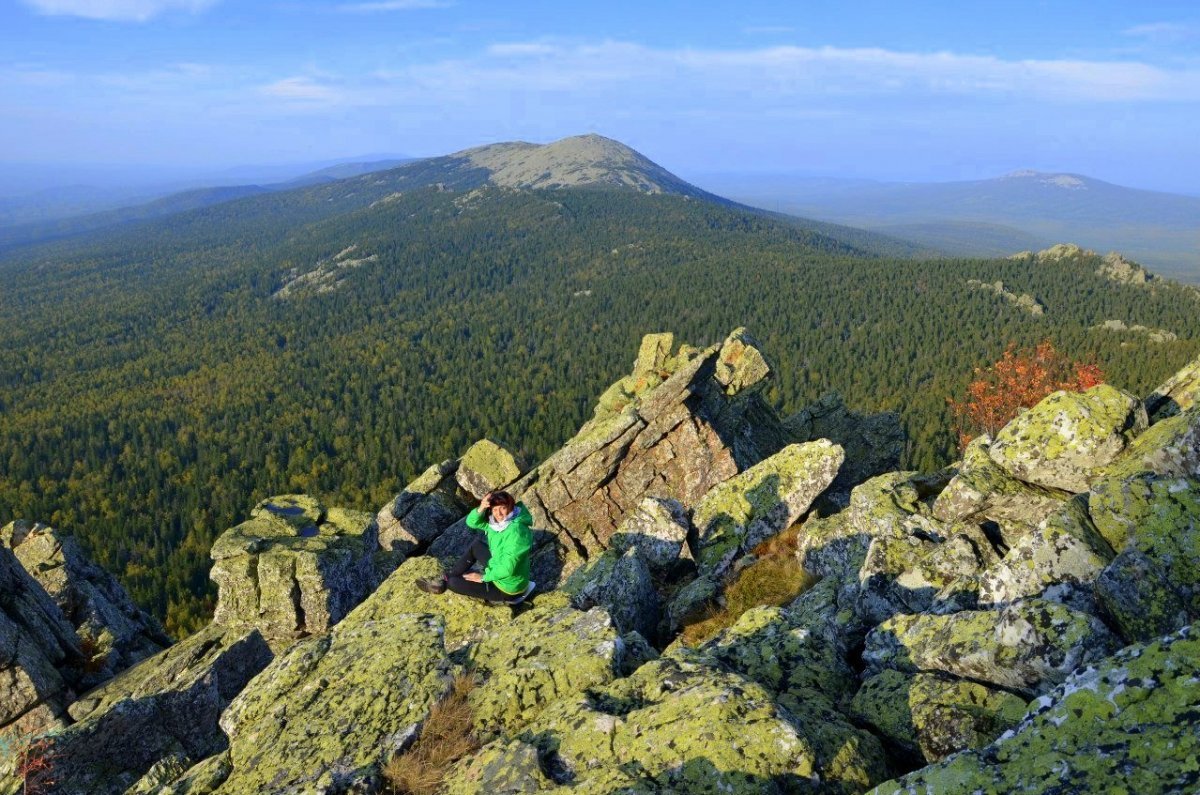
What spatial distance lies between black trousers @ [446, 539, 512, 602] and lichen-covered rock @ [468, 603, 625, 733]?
279 cm

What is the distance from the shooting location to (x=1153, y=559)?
40.0 feet

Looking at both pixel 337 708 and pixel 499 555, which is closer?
pixel 337 708

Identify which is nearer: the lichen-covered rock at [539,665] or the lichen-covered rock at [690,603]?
the lichen-covered rock at [539,665]

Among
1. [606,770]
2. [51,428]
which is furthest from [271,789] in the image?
[51,428]

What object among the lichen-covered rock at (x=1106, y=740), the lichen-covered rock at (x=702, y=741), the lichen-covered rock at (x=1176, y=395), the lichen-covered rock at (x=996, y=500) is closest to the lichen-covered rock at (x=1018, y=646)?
the lichen-covered rock at (x=702, y=741)

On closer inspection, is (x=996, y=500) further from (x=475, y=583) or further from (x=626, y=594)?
(x=475, y=583)

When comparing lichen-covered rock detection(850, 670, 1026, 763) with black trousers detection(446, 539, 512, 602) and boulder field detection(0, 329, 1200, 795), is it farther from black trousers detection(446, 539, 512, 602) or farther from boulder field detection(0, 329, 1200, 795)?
black trousers detection(446, 539, 512, 602)

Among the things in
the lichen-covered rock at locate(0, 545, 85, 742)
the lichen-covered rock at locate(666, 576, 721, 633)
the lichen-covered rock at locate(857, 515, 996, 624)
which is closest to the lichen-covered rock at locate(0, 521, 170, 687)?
the lichen-covered rock at locate(0, 545, 85, 742)

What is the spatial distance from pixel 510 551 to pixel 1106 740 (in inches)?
485

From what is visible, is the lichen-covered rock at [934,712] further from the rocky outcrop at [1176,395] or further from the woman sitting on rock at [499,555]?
the rocky outcrop at [1176,395]

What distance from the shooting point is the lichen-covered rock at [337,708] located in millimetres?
11461

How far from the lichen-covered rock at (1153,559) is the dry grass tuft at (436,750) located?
1118 centimetres

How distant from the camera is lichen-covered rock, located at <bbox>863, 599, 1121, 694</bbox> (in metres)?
10.4

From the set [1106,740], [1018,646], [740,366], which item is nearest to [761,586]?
[1018,646]
